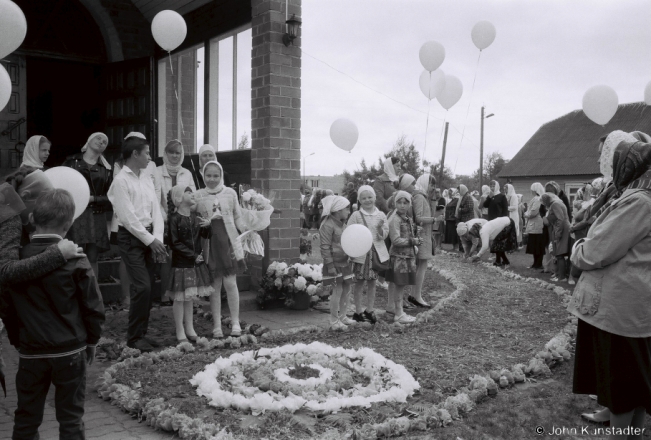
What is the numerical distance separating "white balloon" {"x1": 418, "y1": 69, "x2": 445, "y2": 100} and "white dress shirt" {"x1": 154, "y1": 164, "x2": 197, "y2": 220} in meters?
4.20

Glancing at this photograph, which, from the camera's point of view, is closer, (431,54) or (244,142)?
(431,54)

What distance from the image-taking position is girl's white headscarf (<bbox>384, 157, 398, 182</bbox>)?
26.0 feet

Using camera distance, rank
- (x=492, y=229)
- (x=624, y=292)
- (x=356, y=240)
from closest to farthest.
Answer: (x=624, y=292), (x=356, y=240), (x=492, y=229)

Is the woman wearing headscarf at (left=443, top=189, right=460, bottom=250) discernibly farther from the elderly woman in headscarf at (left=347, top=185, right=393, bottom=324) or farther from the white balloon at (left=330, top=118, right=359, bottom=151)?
the elderly woman in headscarf at (left=347, top=185, right=393, bottom=324)

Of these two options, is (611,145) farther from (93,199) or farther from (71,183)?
(93,199)

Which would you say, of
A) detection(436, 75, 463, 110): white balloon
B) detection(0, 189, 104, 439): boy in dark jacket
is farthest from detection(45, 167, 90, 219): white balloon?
detection(436, 75, 463, 110): white balloon

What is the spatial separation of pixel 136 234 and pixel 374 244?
9.19ft

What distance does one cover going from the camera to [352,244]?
5.98 m

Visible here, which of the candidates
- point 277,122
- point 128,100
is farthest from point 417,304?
point 128,100

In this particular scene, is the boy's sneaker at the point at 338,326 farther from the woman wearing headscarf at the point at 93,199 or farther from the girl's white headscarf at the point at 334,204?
the woman wearing headscarf at the point at 93,199

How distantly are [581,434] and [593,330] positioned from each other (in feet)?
2.65

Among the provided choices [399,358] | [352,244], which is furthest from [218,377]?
[352,244]

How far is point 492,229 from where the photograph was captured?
13164 millimetres

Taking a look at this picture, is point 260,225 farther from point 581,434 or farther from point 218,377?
point 581,434
